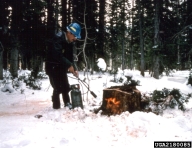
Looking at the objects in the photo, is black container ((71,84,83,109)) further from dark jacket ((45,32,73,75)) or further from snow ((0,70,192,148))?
dark jacket ((45,32,73,75))

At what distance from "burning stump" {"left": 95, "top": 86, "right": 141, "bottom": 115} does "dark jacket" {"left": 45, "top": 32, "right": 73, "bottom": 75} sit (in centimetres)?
119

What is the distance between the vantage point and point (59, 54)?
5359mm

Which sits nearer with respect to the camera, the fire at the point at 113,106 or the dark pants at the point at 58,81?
the fire at the point at 113,106

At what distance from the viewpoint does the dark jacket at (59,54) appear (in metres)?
5.37

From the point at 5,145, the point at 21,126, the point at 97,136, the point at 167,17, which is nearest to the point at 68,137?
the point at 97,136

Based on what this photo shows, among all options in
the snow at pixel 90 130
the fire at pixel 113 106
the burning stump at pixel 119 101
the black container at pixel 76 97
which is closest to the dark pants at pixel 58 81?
the black container at pixel 76 97

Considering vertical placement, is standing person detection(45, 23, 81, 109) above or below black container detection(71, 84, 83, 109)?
above

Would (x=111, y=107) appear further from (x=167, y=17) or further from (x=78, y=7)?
(x=167, y=17)

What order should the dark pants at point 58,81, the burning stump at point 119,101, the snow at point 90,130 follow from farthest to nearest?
the dark pants at point 58,81 → the burning stump at point 119,101 → the snow at point 90,130

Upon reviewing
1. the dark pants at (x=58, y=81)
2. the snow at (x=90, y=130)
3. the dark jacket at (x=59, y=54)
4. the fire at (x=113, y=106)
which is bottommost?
the snow at (x=90, y=130)

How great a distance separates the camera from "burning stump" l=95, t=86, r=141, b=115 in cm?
516

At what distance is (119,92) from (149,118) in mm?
1135

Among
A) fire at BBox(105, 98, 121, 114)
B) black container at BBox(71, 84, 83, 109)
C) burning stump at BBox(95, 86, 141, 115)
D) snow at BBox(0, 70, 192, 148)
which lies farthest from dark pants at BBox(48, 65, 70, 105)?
fire at BBox(105, 98, 121, 114)

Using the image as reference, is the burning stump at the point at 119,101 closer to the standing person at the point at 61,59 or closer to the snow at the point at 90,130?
the snow at the point at 90,130
